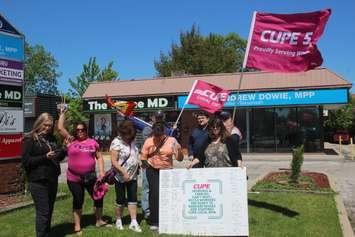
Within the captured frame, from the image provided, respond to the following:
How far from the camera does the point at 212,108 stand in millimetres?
9977

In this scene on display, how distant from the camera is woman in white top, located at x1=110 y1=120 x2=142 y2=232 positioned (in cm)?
793

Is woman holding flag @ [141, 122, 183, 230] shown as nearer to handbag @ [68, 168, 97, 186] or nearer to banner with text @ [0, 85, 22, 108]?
handbag @ [68, 168, 97, 186]

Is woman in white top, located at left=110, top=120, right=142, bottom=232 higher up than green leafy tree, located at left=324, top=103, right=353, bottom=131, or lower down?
lower down

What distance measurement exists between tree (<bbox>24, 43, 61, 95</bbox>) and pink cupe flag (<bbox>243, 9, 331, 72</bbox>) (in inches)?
3009

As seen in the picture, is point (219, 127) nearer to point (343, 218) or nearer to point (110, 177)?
point (110, 177)

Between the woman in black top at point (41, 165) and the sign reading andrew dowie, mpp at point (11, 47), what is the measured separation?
5.08 meters

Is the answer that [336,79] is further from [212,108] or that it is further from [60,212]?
[60,212]

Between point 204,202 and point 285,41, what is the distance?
3648 mm

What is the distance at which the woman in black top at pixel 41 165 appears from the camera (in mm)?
7062

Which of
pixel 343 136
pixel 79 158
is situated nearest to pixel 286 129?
pixel 343 136

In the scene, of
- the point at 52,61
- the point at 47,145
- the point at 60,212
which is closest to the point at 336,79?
the point at 60,212

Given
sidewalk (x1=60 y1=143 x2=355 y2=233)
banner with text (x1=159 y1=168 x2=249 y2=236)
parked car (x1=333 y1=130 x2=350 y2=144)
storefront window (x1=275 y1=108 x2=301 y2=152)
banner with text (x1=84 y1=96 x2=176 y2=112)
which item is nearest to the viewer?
banner with text (x1=159 y1=168 x2=249 y2=236)

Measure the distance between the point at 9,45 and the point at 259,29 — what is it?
5.73 m

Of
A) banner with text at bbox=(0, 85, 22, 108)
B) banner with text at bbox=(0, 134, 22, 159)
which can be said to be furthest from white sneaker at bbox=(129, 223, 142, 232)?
banner with text at bbox=(0, 85, 22, 108)
